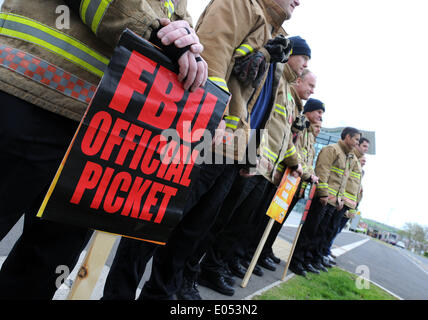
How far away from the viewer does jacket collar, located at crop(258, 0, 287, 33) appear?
6.33ft

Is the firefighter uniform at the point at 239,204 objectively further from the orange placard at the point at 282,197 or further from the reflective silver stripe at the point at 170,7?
the reflective silver stripe at the point at 170,7

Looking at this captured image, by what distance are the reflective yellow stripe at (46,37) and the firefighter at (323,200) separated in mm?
4572

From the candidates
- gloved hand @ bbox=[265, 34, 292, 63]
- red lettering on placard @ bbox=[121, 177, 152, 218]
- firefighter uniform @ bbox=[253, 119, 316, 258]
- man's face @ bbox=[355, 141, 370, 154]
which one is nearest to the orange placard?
firefighter uniform @ bbox=[253, 119, 316, 258]

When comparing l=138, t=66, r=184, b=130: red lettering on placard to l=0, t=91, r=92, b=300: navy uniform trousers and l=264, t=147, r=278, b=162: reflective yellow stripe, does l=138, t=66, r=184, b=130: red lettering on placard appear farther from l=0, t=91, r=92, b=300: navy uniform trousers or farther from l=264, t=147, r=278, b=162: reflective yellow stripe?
l=264, t=147, r=278, b=162: reflective yellow stripe

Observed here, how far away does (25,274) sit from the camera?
112 centimetres

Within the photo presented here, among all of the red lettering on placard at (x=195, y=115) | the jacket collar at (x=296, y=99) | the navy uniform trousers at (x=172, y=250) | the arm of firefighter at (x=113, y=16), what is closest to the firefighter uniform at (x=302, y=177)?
the jacket collar at (x=296, y=99)

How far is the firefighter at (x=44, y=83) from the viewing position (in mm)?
952

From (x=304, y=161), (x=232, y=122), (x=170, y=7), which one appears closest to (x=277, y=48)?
(x=232, y=122)

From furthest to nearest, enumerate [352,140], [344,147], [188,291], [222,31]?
A: 1. [344,147]
2. [352,140]
3. [188,291]
4. [222,31]

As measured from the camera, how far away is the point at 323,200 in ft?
16.3

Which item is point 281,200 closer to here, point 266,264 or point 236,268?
point 236,268

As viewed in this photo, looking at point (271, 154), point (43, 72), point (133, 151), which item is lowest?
point (133, 151)

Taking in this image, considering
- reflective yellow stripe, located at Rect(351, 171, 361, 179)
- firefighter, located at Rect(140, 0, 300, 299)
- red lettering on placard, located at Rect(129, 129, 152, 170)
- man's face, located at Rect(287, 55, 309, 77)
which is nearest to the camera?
red lettering on placard, located at Rect(129, 129, 152, 170)

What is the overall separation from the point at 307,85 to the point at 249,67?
218 cm
